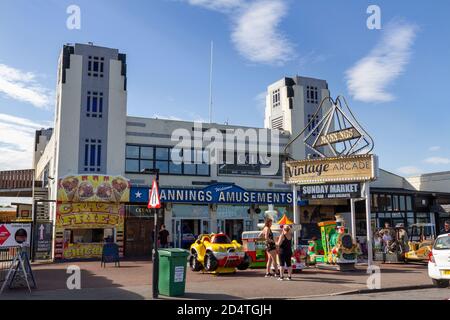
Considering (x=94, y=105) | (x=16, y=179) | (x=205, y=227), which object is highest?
(x=94, y=105)

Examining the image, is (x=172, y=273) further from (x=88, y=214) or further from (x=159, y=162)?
(x=159, y=162)

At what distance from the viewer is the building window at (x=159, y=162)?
27297 millimetres

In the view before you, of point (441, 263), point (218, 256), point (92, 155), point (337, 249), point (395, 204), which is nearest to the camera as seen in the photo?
point (441, 263)

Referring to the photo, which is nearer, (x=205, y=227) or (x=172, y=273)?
(x=172, y=273)

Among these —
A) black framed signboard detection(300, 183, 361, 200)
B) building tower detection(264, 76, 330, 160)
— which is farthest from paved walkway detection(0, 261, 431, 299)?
building tower detection(264, 76, 330, 160)

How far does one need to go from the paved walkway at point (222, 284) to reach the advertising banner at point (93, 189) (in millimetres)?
6835

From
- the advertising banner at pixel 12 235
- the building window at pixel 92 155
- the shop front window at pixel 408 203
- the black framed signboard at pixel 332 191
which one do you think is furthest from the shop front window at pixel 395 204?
the advertising banner at pixel 12 235

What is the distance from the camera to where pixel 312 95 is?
3350 centimetres

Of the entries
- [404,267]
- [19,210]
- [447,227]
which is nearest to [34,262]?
[19,210]

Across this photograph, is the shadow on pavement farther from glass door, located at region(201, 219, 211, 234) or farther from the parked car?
glass door, located at region(201, 219, 211, 234)

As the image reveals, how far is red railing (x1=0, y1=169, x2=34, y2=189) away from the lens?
36438 mm

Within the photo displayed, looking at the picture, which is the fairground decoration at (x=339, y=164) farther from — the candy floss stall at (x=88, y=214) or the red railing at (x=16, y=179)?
the red railing at (x=16, y=179)

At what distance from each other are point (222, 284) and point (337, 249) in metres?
5.73

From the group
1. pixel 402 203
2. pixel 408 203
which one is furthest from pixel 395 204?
pixel 408 203
